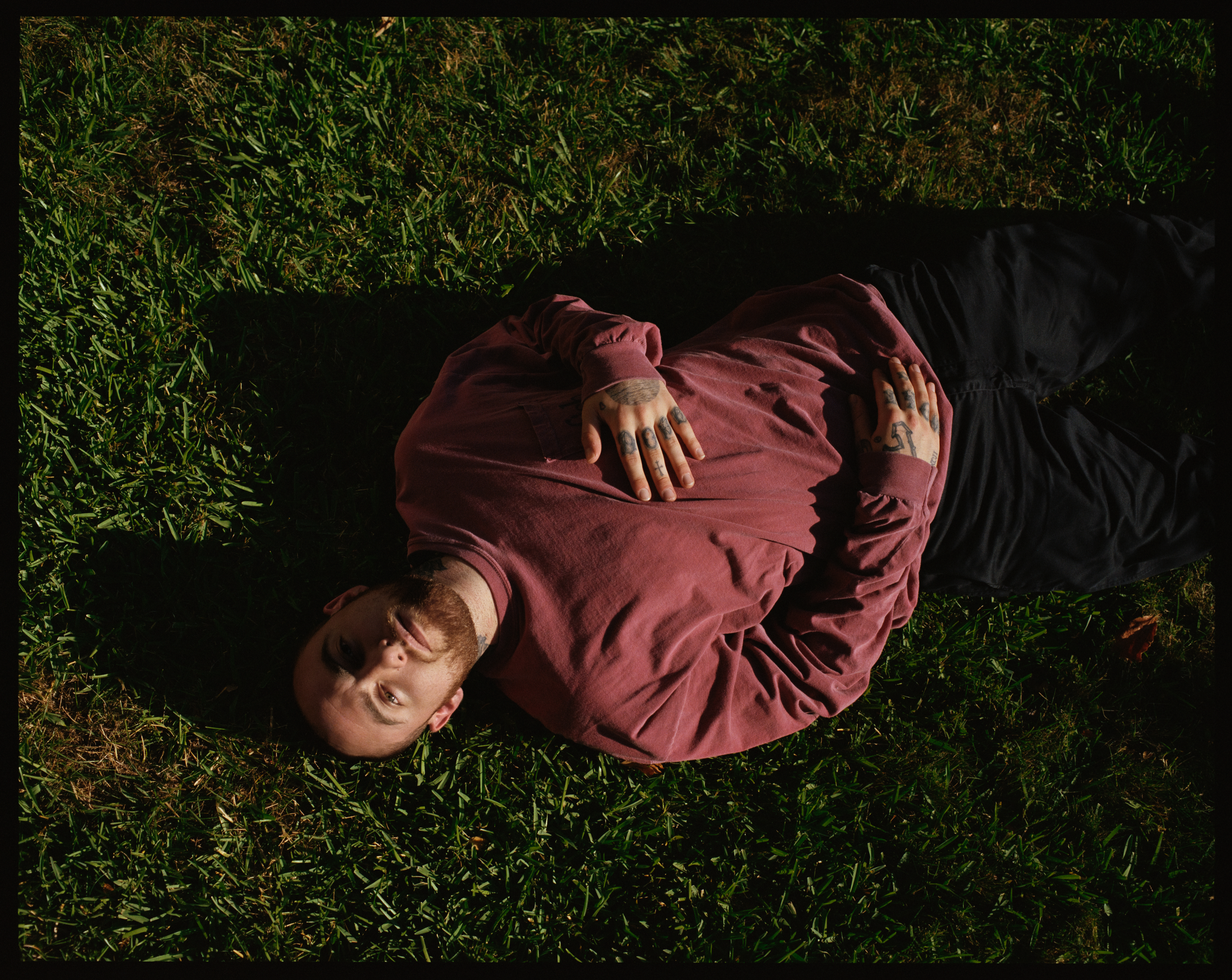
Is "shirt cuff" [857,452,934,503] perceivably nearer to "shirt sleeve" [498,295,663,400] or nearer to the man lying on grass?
the man lying on grass

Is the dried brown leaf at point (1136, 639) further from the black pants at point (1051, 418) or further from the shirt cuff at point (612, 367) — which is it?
the shirt cuff at point (612, 367)

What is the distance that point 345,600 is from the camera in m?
2.92

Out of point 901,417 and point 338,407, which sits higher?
point 901,417

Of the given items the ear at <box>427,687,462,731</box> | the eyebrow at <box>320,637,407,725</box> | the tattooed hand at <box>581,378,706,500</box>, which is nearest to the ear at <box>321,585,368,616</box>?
the eyebrow at <box>320,637,407,725</box>

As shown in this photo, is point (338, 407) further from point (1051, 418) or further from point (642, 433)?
point (1051, 418)

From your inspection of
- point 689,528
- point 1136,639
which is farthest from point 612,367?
point 1136,639

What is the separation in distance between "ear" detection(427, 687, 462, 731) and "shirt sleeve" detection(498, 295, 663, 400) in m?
1.24

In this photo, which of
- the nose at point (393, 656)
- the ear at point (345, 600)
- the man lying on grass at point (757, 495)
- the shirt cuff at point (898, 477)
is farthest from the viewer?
the ear at point (345, 600)

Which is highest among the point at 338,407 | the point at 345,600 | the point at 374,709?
the point at 338,407

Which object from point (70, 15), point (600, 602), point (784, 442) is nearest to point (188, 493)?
point (600, 602)

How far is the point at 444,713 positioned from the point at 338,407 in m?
1.45

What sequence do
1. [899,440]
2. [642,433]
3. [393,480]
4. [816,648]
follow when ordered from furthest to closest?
[393,480] < [816,648] < [899,440] < [642,433]

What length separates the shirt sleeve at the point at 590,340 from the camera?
2.73 metres

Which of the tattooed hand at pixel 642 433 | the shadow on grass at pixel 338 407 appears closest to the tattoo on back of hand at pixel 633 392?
the tattooed hand at pixel 642 433
